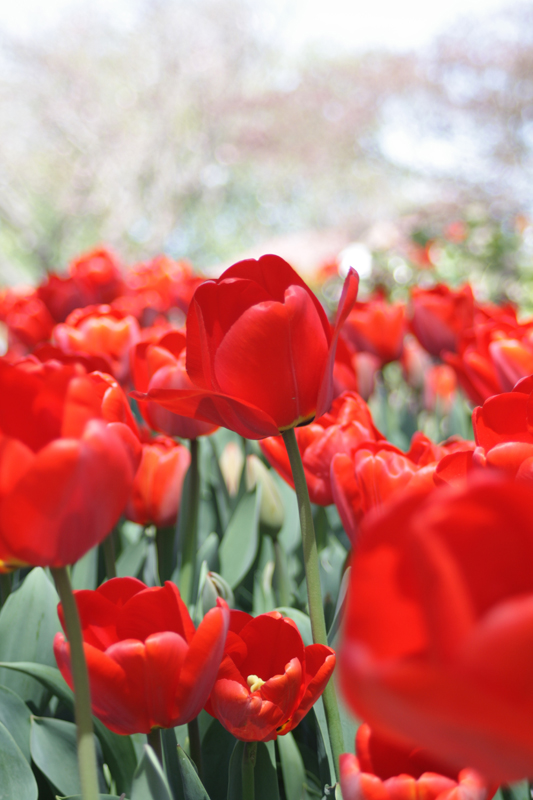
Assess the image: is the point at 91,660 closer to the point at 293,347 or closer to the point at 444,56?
the point at 293,347

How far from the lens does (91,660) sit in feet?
1.32

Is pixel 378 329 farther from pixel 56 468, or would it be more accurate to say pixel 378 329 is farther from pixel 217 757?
pixel 56 468

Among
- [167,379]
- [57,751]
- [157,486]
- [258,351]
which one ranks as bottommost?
[57,751]

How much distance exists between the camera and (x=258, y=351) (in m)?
0.47

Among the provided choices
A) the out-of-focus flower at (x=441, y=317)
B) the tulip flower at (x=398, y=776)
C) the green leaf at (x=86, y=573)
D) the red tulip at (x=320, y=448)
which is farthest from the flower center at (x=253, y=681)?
the out-of-focus flower at (x=441, y=317)

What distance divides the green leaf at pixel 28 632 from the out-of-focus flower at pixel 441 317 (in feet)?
3.01

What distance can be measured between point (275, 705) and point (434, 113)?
1131cm

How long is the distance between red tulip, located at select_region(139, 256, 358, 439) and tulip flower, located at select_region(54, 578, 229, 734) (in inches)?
4.7

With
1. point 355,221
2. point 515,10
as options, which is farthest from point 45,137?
point 515,10

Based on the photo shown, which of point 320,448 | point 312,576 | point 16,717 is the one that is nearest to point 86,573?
point 16,717

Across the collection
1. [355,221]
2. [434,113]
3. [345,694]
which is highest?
[434,113]

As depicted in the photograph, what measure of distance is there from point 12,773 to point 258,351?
367mm

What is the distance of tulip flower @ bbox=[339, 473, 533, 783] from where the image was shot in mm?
194

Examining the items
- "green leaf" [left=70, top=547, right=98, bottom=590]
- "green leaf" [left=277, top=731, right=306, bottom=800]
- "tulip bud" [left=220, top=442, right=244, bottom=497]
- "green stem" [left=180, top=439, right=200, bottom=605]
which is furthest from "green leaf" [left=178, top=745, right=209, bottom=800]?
"tulip bud" [left=220, top=442, right=244, bottom=497]
